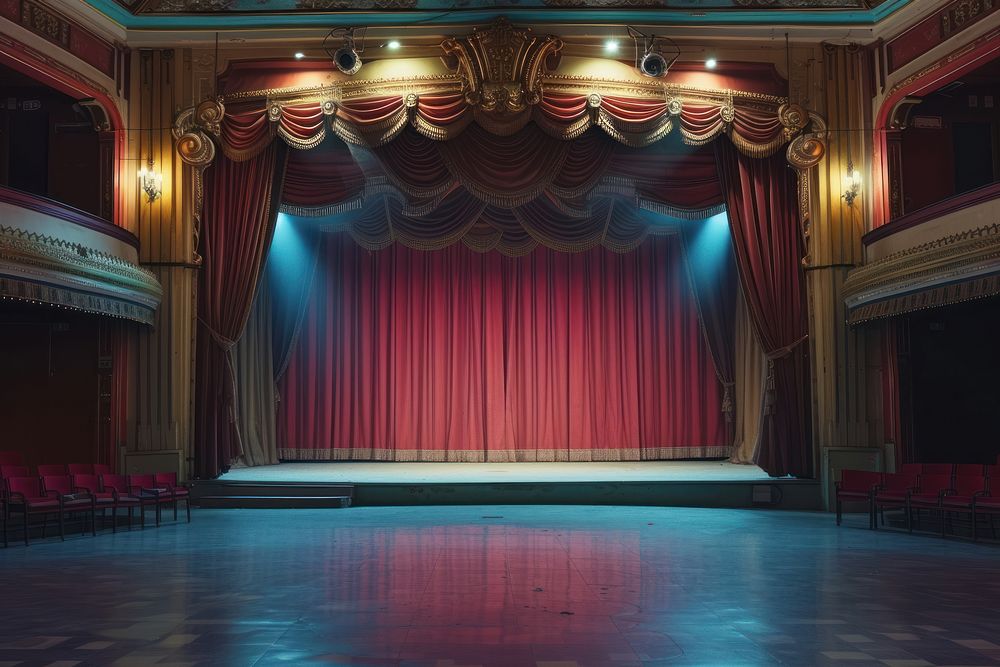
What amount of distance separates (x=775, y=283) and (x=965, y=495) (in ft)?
12.2

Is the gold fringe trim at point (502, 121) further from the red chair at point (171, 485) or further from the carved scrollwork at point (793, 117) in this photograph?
the red chair at point (171, 485)

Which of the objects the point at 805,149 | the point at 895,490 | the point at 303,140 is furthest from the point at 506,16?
the point at 895,490

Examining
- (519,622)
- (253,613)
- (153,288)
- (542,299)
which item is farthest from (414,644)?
(542,299)

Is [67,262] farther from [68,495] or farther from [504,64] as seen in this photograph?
[504,64]

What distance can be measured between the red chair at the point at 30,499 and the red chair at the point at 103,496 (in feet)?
0.59

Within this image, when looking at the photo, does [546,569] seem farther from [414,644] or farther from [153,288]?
[153,288]

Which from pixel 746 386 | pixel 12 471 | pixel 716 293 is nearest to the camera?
pixel 12 471

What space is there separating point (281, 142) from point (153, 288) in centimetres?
239

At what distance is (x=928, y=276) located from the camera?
923cm

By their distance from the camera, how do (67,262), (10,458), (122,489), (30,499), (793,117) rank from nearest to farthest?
1. (30,499)
2. (122,489)
3. (67,262)
4. (10,458)
5. (793,117)

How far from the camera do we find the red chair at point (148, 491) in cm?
905

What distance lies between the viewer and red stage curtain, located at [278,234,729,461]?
14.5 m

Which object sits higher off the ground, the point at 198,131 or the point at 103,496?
the point at 198,131

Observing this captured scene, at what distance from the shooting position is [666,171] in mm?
11977
